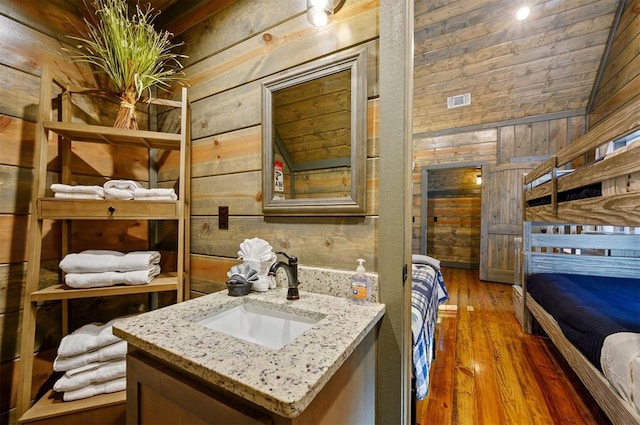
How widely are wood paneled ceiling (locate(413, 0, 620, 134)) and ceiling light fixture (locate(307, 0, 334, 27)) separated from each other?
113 inches

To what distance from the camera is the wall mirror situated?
3.11 feet

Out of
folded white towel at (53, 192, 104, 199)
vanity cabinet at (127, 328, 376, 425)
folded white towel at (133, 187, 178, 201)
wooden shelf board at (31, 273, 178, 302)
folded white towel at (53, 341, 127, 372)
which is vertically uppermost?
folded white towel at (133, 187, 178, 201)

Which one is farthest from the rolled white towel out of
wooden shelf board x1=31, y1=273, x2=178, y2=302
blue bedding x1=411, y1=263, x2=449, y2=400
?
blue bedding x1=411, y1=263, x2=449, y2=400

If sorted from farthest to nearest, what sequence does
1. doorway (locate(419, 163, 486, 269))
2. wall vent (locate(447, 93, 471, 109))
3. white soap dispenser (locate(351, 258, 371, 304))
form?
doorway (locate(419, 163, 486, 269)) < wall vent (locate(447, 93, 471, 109)) < white soap dispenser (locate(351, 258, 371, 304))

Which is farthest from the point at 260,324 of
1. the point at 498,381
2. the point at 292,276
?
the point at 498,381

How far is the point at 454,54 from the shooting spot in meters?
3.46

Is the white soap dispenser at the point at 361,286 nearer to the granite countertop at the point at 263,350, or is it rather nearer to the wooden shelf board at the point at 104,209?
the granite countertop at the point at 263,350

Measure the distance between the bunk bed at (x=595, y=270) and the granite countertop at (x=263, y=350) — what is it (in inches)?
52.4

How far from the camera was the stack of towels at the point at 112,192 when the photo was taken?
112 cm

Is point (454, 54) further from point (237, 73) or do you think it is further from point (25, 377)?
point (25, 377)

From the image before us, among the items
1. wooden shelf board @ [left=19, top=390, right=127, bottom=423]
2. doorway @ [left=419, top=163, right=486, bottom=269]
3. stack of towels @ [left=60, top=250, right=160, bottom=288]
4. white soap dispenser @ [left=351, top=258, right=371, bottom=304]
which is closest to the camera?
white soap dispenser @ [left=351, top=258, right=371, bottom=304]

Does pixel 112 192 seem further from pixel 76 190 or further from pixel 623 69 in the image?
pixel 623 69

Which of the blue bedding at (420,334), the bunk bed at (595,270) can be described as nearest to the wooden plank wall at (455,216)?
the bunk bed at (595,270)

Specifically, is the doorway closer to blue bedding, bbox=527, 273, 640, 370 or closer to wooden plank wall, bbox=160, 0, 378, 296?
blue bedding, bbox=527, 273, 640, 370
